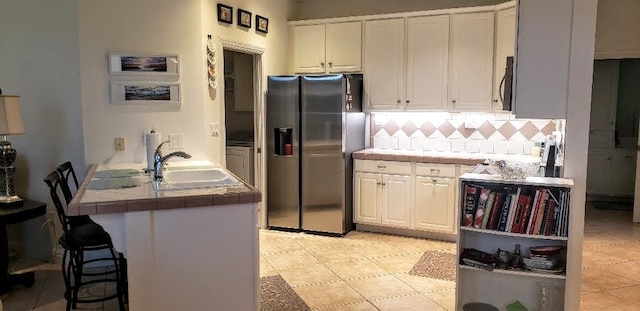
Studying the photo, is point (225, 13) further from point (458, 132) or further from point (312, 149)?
point (458, 132)

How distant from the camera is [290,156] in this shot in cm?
521

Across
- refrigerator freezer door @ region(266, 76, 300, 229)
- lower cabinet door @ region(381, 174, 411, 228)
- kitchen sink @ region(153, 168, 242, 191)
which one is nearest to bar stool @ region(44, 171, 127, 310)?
kitchen sink @ region(153, 168, 242, 191)

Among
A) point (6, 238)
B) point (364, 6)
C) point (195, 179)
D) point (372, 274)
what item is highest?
point (364, 6)

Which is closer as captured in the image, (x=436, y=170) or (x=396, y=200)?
(x=436, y=170)

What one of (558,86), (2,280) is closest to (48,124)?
(2,280)

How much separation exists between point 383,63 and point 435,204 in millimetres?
1589

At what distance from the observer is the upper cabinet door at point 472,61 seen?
15.7 feet

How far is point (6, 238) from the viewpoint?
365 centimetres

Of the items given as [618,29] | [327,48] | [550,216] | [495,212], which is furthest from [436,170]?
[618,29]

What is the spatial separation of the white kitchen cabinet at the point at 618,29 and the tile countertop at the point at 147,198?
16.2ft

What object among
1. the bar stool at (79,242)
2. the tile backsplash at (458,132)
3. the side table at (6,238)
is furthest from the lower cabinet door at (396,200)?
the side table at (6,238)

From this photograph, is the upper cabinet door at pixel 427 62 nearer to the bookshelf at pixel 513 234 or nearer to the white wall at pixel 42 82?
the bookshelf at pixel 513 234

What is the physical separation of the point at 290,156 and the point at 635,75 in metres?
5.35

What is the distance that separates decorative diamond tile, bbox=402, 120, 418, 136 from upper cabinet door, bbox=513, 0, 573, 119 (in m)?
2.54
